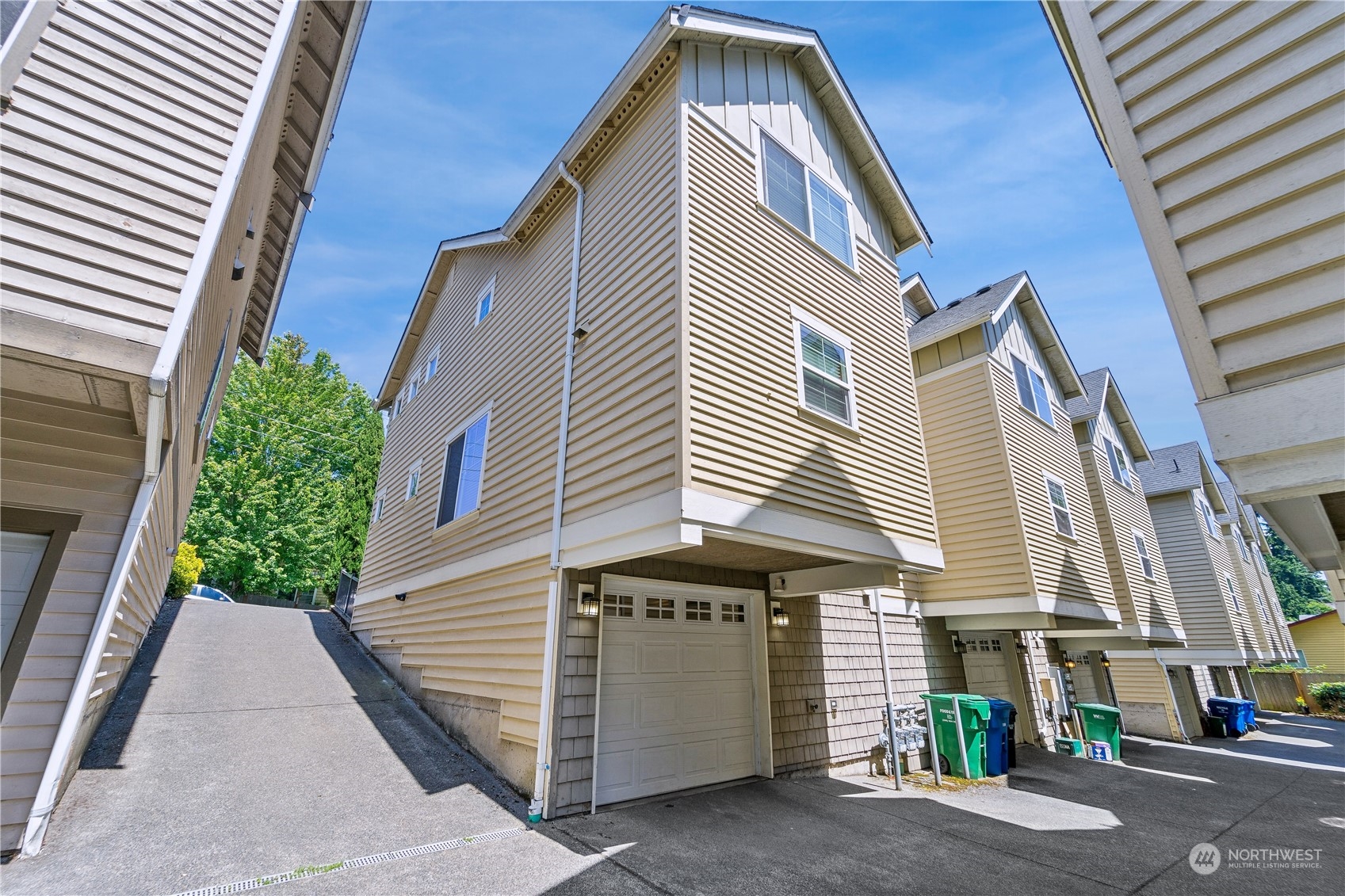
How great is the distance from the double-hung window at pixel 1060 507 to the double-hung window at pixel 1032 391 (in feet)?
5.33

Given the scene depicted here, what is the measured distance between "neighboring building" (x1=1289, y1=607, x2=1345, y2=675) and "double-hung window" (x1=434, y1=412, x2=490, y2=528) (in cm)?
4373

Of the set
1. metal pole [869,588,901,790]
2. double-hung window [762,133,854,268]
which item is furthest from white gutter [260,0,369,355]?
metal pole [869,588,901,790]

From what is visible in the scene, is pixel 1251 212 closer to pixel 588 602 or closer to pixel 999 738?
pixel 588 602

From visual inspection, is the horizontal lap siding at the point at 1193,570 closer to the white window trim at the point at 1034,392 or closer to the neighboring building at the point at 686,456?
the white window trim at the point at 1034,392

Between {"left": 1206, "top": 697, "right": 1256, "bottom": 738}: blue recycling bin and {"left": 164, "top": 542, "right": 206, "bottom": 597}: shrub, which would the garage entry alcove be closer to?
{"left": 164, "top": 542, "right": 206, "bottom": 597}: shrub

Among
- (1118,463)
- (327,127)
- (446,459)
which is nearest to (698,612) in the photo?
(446,459)

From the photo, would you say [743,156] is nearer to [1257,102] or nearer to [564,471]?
[564,471]

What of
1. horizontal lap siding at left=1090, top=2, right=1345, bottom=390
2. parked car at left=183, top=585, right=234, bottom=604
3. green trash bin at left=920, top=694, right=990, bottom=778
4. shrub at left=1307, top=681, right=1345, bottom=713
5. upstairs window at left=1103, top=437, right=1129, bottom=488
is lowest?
shrub at left=1307, top=681, right=1345, bottom=713

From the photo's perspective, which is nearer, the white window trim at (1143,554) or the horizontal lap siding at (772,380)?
the horizontal lap siding at (772,380)

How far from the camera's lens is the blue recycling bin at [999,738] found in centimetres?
854

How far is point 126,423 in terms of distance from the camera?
173 inches

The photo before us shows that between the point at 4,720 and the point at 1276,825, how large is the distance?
1241cm

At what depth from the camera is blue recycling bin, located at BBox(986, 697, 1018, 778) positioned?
8539 millimetres

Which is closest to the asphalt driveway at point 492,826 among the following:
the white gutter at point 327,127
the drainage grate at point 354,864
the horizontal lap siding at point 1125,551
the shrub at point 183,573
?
the drainage grate at point 354,864
